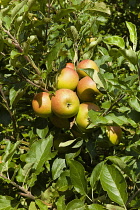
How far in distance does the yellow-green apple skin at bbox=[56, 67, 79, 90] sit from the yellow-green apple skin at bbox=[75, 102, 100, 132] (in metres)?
0.11

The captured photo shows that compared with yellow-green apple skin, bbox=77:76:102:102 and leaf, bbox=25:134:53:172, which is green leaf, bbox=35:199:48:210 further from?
yellow-green apple skin, bbox=77:76:102:102

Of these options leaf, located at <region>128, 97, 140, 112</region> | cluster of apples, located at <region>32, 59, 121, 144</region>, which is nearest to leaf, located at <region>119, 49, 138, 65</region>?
leaf, located at <region>128, 97, 140, 112</region>

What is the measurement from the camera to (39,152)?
1392 millimetres

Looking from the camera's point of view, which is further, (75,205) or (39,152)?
(39,152)

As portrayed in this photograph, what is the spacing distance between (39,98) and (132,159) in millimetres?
502

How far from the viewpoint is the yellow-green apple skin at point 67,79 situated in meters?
1.41

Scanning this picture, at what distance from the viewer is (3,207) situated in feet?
4.18

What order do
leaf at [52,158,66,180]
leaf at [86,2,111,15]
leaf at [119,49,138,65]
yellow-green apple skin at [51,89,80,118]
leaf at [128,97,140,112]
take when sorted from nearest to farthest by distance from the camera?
leaf at [119,49,138,65] < leaf at [128,97,140,112] < yellow-green apple skin at [51,89,80,118] < leaf at [52,158,66,180] < leaf at [86,2,111,15]

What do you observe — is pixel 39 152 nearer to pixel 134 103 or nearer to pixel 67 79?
pixel 67 79

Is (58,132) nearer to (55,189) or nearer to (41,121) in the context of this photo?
(41,121)

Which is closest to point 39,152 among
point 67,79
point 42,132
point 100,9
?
point 42,132

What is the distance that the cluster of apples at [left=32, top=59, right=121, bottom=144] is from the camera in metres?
1.37

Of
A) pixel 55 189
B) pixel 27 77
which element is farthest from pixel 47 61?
pixel 55 189

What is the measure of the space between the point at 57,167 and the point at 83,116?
30cm
